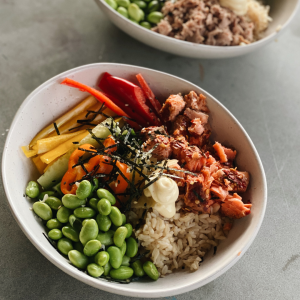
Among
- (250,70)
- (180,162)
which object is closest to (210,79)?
(250,70)

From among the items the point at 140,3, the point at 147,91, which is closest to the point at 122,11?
the point at 140,3

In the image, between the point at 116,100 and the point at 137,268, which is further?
the point at 116,100

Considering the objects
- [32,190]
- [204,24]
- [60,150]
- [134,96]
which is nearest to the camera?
[32,190]

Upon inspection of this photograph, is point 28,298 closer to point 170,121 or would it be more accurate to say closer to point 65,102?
point 65,102

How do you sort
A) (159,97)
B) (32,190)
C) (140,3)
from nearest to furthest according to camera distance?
(32,190)
(159,97)
(140,3)

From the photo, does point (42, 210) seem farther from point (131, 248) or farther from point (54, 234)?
point (131, 248)

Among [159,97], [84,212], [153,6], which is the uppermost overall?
[153,6]

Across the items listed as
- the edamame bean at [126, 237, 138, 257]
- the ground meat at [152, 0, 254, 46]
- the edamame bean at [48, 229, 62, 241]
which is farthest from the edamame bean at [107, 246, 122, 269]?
the ground meat at [152, 0, 254, 46]

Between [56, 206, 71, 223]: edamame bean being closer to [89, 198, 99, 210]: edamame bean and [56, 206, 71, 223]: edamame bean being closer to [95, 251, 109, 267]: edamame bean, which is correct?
[89, 198, 99, 210]: edamame bean
